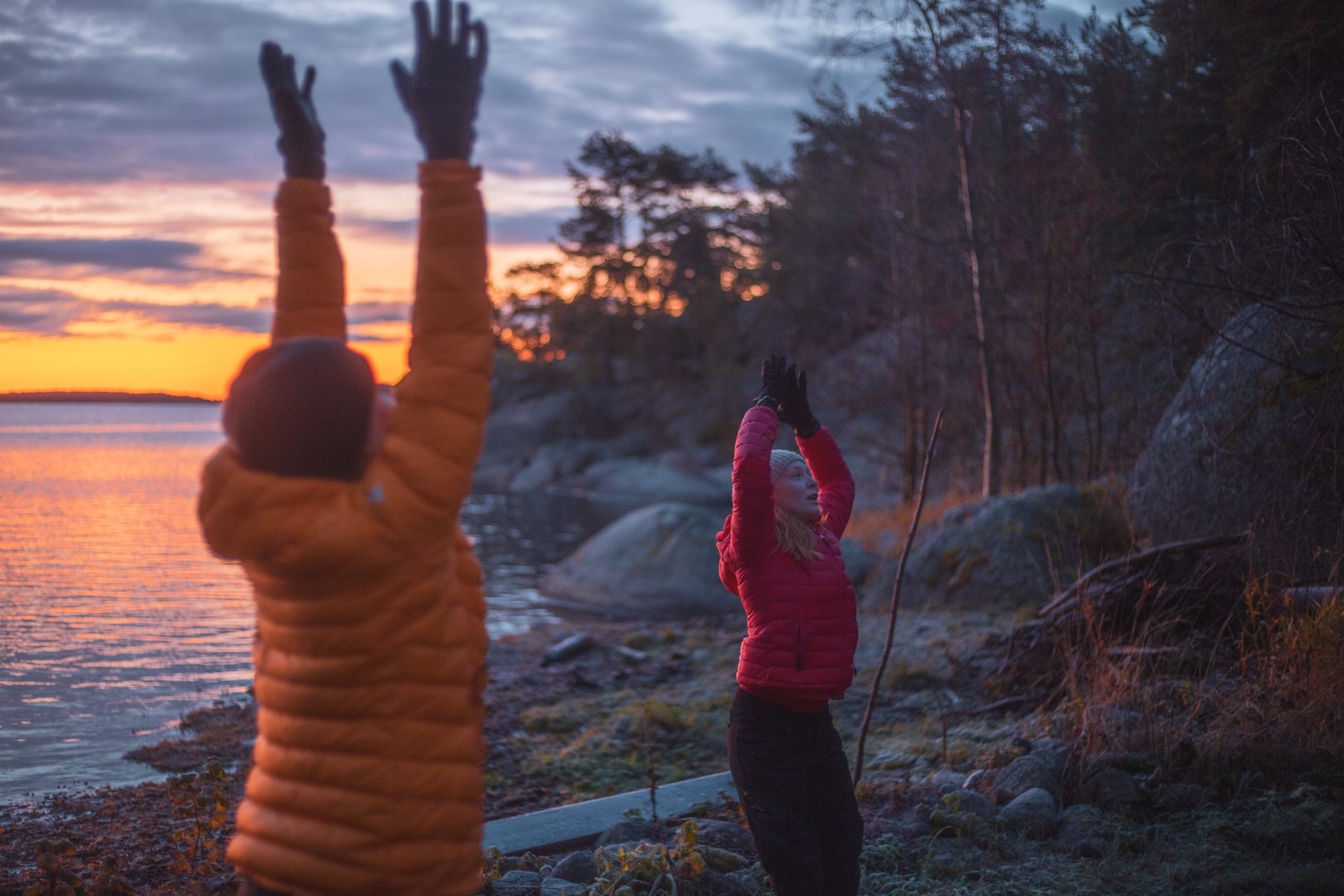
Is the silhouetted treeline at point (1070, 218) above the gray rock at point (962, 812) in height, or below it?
above

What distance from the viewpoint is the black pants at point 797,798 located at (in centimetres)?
317

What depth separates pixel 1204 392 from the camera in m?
7.08

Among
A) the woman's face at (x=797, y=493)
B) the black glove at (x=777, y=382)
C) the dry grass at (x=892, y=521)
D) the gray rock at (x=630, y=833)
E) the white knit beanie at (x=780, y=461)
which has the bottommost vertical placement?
the gray rock at (x=630, y=833)

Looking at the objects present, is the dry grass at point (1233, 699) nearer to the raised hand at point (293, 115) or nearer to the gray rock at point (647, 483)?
the raised hand at point (293, 115)

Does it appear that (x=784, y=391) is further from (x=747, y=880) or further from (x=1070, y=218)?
(x=1070, y=218)

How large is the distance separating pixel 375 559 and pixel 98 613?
22.2 feet

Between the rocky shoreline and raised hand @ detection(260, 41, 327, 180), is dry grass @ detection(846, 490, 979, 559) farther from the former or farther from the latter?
raised hand @ detection(260, 41, 327, 180)

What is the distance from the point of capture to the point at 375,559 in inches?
74.7

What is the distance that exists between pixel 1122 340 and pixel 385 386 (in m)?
11.2

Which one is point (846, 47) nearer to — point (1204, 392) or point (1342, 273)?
point (1204, 392)

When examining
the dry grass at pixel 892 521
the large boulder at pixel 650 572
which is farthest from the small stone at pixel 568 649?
the dry grass at pixel 892 521

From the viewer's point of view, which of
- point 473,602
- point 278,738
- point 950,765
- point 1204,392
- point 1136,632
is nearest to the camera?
point 278,738

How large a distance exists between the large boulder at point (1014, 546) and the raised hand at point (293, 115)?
7.72 meters

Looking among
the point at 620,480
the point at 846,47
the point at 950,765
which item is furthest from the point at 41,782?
the point at 620,480
